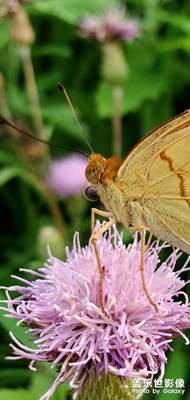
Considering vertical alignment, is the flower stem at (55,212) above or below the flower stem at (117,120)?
below

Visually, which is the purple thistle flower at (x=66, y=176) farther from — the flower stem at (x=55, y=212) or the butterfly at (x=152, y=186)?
the butterfly at (x=152, y=186)

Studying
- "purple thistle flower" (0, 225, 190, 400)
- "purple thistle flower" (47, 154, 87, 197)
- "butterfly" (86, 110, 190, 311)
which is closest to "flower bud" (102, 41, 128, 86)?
"purple thistle flower" (47, 154, 87, 197)

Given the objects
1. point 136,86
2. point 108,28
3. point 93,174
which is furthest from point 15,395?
point 136,86

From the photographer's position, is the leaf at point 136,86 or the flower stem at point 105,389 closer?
the flower stem at point 105,389

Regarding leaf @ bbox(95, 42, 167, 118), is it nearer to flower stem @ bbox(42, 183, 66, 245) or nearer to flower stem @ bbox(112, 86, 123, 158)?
flower stem @ bbox(112, 86, 123, 158)

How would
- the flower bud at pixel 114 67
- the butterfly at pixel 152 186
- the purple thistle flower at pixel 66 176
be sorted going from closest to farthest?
the butterfly at pixel 152 186, the flower bud at pixel 114 67, the purple thistle flower at pixel 66 176

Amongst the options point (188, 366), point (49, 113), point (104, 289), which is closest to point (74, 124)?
point (49, 113)

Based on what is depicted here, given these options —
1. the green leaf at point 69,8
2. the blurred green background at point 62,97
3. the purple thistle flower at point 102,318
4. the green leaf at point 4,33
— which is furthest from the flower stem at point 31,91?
the purple thistle flower at point 102,318

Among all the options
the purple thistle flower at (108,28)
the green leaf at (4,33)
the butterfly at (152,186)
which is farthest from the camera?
the green leaf at (4,33)
